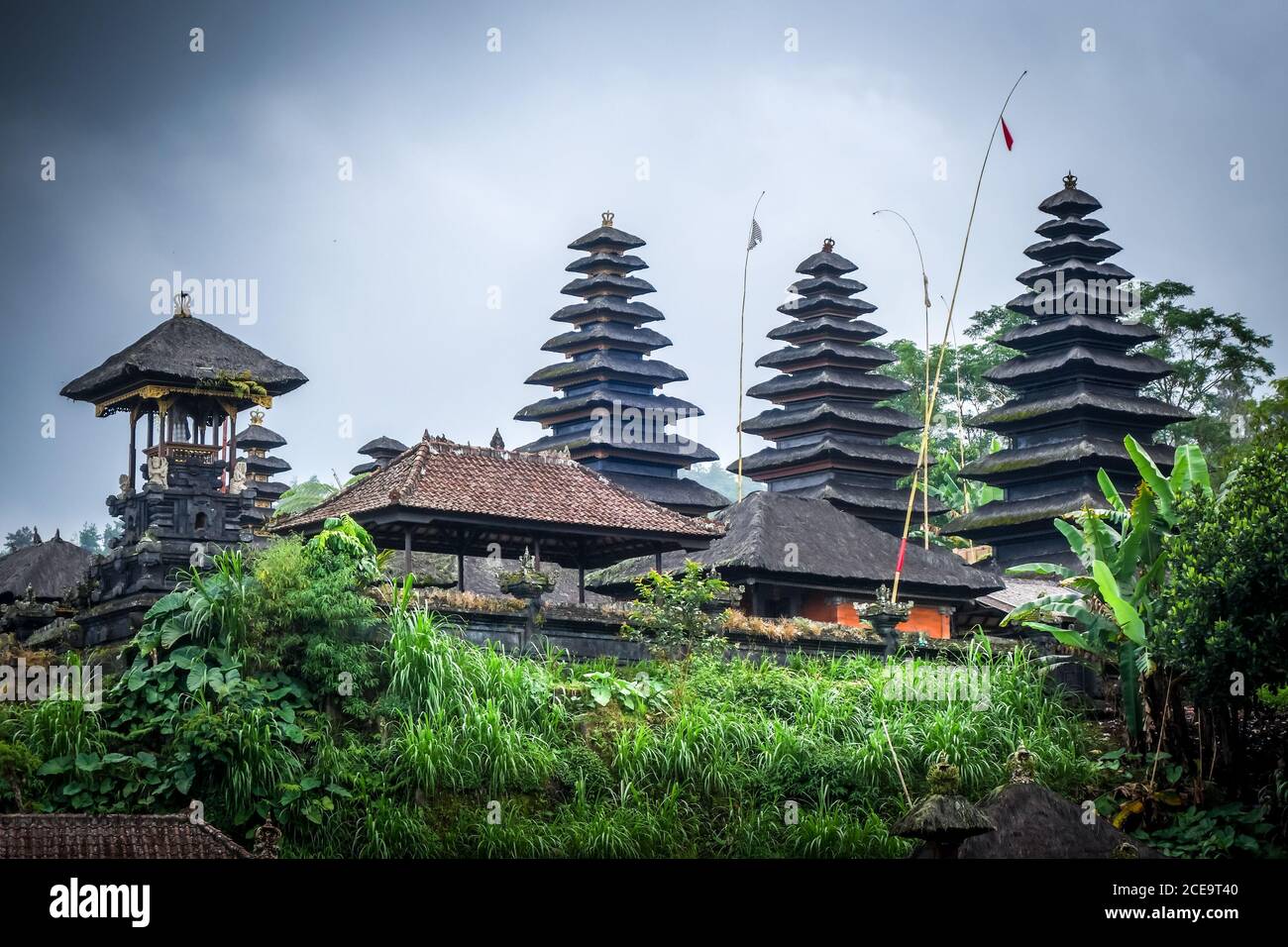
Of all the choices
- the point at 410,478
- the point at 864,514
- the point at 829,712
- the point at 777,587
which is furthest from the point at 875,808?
the point at 864,514

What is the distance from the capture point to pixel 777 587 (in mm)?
34500

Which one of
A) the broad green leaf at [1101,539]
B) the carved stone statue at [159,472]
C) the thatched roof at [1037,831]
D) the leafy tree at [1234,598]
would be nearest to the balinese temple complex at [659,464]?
the carved stone statue at [159,472]

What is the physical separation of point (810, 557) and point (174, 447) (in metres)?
12.3

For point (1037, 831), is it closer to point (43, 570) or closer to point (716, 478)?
point (43, 570)

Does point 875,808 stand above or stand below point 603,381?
below

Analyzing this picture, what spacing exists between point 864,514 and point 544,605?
2044cm

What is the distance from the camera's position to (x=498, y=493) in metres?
28.0

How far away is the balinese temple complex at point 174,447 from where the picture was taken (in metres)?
26.9

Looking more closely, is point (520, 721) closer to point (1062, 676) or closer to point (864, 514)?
point (1062, 676)

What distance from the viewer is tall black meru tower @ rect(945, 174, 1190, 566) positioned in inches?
1686

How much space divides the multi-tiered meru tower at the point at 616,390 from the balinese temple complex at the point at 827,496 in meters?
2.41

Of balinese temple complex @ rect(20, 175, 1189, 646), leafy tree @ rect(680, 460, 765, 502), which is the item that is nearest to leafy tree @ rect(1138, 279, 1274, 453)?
balinese temple complex @ rect(20, 175, 1189, 646)

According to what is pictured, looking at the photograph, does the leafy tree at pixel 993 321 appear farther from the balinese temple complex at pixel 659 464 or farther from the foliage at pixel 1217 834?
the foliage at pixel 1217 834
